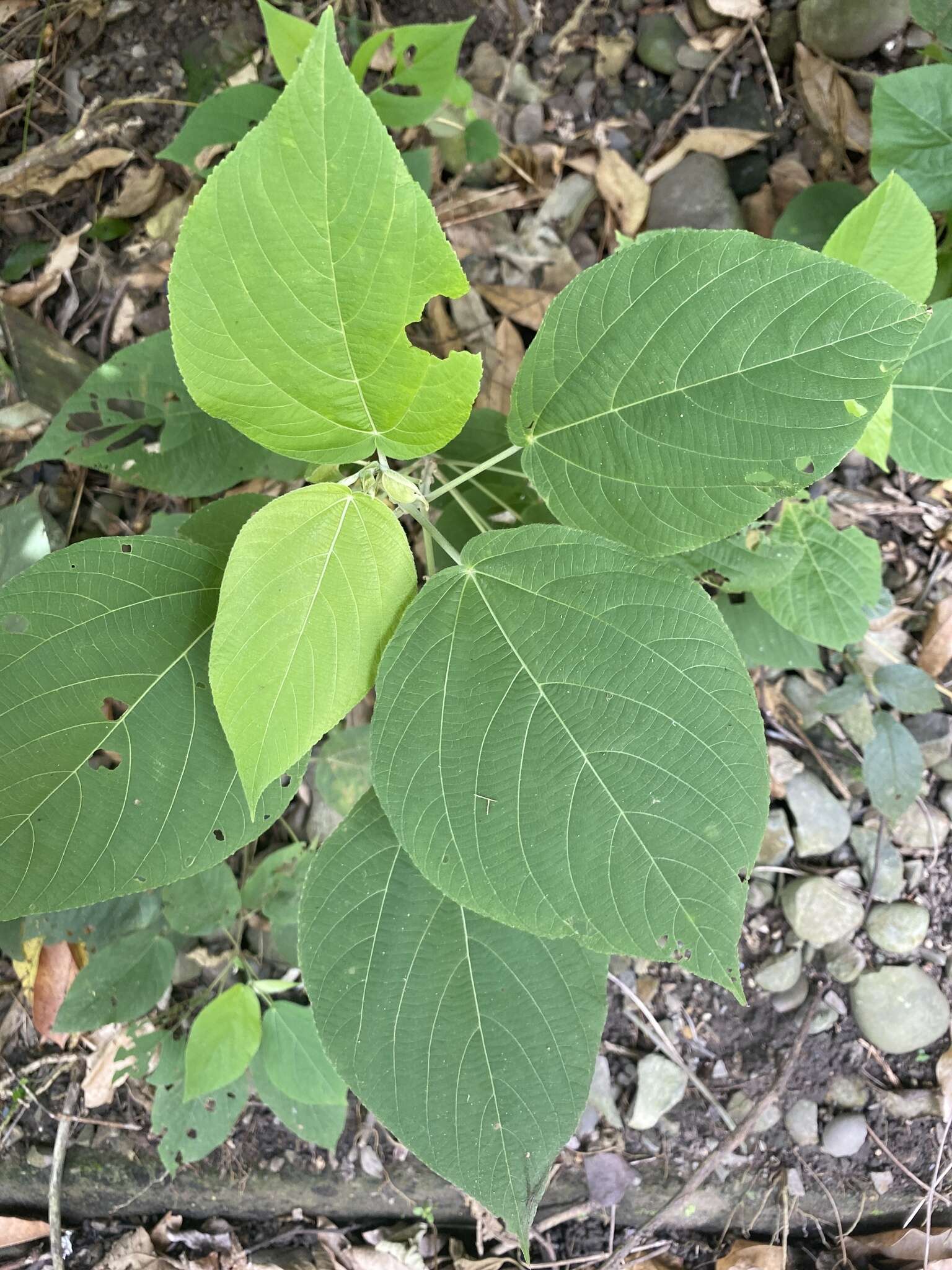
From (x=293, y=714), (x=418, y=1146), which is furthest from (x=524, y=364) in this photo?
(x=418, y=1146)

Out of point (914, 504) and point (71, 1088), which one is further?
point (914, 504)

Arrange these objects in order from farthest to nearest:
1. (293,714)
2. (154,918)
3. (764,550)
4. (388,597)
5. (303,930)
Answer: (154,918) < (764,550) < (303,930) < (388,597) < (293,714)

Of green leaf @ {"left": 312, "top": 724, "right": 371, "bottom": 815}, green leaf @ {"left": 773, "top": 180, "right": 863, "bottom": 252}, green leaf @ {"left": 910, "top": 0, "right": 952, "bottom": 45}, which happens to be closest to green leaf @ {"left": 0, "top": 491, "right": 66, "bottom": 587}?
green leaf @ {"left": 312, "top": 724, "right": 371, "bottom": 815}

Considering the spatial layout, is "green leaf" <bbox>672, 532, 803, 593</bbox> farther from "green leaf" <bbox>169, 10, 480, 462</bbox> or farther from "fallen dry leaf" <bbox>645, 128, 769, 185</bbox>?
"fallen dry leaf" <bbox>645, 128, 769, 185</bbox>

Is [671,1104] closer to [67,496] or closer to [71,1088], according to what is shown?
[71,1088]

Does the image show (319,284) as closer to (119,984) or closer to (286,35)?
(286,35)

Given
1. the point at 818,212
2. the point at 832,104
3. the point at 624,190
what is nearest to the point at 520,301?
the point at 624,190

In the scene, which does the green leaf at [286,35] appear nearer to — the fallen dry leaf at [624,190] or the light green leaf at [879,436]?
the fallen dry leaf at [624,190]

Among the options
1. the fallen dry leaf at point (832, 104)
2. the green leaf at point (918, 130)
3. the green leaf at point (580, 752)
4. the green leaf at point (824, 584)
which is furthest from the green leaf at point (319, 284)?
the fallen dry leaf at point (832, 104)
